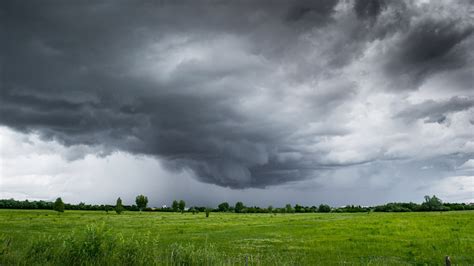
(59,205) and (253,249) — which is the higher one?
(59,205)

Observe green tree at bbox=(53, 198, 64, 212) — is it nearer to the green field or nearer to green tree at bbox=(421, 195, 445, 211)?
the green field

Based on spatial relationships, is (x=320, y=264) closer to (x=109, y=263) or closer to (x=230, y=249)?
(x=230, y=249)

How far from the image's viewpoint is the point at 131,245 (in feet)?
60.6

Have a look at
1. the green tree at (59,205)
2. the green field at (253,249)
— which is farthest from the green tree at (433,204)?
the green tree at (59,205)

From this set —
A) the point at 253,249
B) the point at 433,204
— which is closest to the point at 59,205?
the point at 253,249

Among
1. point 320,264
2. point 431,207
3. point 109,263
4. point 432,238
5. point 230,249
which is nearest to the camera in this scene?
point 109,263

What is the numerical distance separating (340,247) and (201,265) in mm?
23453

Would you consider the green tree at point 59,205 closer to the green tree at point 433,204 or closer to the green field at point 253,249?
Answer: the green field at point 253,249

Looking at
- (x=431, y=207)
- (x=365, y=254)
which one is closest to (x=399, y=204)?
(x=431, y=207)

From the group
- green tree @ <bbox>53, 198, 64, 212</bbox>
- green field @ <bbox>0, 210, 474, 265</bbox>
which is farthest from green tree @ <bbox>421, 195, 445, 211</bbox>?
green tree @ <bbox>53, 198, 64, 212</bbox>

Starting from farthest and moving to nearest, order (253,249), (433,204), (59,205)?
1. (433,204)
2. (59,205)
3. (253,249)

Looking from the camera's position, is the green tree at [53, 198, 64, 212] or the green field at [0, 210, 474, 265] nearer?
the green field at [0, 210, 474, 265]

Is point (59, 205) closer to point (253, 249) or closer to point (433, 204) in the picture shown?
point (253, 249)

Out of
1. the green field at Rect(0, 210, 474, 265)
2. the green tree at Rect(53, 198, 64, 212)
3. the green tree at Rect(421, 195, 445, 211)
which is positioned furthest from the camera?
the green tree at Rect(421, 195, 445, 211)
